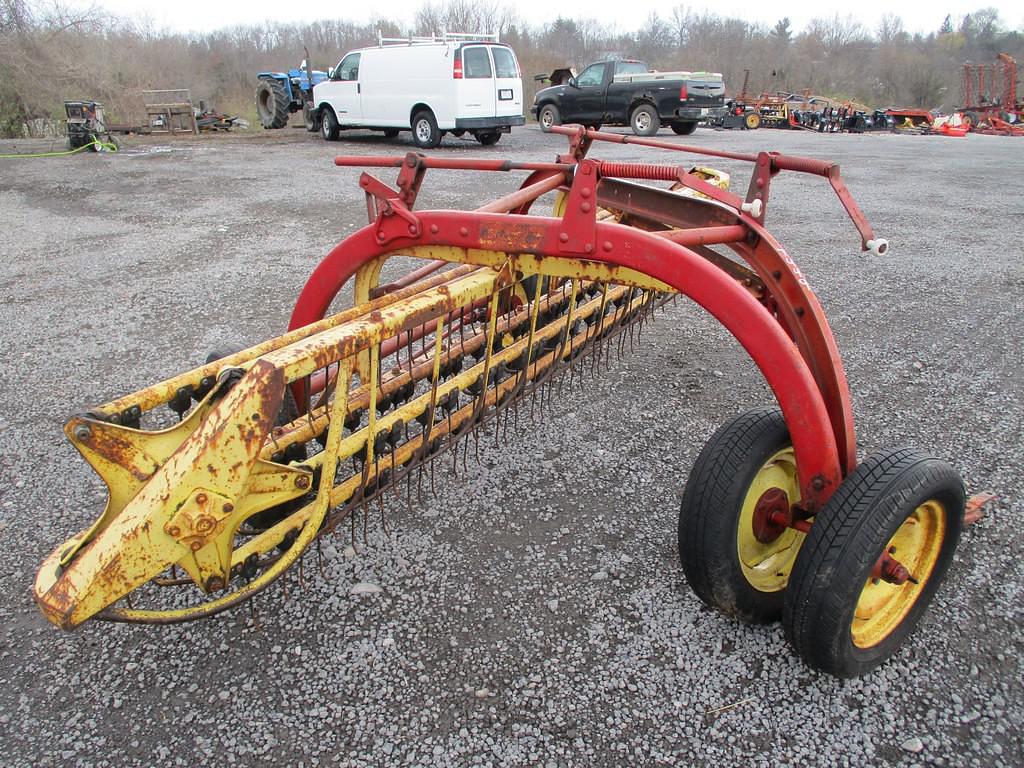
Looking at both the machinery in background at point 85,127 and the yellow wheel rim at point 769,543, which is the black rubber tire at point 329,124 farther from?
the yellow wheel rim at point 769,543

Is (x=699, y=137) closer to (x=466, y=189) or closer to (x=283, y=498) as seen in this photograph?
(x=466, y=189)

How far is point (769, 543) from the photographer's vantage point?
2.16 m

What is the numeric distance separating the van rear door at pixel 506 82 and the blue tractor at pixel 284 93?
582 centimetres

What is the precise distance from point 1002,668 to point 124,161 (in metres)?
12.9

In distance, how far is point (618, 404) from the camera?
3473 millimetres

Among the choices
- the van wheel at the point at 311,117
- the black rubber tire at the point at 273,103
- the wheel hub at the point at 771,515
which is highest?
the black rubber tire at the point at 273,103

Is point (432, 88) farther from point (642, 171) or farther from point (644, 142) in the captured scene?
point (642, 171)

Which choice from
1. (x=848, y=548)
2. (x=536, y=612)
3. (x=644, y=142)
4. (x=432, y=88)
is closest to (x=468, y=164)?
(x=644, y=142)

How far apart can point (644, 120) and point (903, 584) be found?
1487cm

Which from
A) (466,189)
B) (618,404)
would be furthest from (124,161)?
(618,404)

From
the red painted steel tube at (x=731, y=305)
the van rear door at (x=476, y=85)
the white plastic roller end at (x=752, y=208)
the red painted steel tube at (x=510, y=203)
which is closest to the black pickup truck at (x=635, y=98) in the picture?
the van rear door at (x=476, y=85)

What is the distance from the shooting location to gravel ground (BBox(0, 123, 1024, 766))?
1.78 metres

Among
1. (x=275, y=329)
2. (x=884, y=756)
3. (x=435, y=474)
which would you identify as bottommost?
(x=884, y=756)

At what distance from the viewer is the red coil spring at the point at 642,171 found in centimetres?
224
